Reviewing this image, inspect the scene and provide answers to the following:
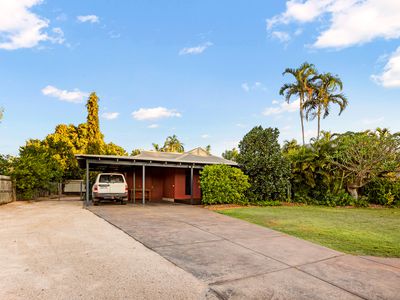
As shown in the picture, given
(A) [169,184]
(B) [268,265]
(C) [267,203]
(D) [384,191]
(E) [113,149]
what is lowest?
(C) [267,203]

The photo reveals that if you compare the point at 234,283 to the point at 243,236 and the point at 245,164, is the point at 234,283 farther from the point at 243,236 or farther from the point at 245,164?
the point at 245,164

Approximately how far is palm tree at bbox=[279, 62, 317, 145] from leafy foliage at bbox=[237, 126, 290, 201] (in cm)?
1197

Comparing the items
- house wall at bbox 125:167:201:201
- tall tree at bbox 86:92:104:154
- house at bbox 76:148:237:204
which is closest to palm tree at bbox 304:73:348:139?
house at bbox 76:148:237:204

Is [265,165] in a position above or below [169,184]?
above

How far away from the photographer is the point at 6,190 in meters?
14.8

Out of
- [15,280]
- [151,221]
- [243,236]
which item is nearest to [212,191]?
[151,221]

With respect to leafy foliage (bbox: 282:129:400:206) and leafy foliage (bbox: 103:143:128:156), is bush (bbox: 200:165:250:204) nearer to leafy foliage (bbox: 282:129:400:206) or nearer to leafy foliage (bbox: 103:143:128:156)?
leafy foliage (bbox: 282:129:400:206)

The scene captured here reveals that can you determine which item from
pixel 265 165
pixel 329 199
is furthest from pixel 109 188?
pixel 329 199

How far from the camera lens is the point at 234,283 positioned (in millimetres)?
3812

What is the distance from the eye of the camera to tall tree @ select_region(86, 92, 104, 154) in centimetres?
3073

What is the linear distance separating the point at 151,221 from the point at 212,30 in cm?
1201

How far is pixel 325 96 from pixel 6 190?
87.0 feet

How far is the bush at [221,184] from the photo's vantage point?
13953 mm

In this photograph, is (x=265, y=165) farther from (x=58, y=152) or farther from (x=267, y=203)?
(x=58, y=152)
